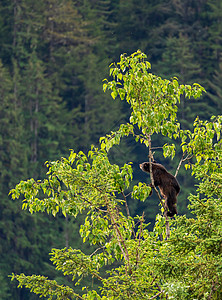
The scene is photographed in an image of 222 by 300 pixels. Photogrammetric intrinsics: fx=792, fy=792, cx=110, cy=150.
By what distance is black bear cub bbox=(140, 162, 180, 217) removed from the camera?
26.4ft

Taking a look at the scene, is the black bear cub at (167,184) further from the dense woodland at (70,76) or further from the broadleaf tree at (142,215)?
the dense woodland at (70,76)

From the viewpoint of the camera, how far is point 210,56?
51.3 metres

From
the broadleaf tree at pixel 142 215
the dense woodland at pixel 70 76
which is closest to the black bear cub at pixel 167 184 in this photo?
the broadleaf tree at pixel 142 215

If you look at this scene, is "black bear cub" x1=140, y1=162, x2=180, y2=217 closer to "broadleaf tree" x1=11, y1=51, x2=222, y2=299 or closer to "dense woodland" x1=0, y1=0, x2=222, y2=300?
"broadleaf tree" x1=11, y1=51, x2=222, y2=299

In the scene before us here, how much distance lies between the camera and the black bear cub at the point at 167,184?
26.4 ft

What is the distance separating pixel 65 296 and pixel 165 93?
2381mm

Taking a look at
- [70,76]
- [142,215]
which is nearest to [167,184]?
[142,215]

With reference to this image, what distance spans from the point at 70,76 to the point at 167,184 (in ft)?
139

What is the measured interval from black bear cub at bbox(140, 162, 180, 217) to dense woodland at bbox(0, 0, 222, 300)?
1179 inches

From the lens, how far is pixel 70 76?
50.1 meters

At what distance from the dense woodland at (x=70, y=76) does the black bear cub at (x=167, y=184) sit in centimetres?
2995

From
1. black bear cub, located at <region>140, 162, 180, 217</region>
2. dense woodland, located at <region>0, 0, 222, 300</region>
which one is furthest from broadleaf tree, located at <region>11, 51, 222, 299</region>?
dense woodland, located at <region>0, 0, 222, 300</region>

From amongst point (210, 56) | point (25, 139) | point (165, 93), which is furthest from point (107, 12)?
point (165, 93)

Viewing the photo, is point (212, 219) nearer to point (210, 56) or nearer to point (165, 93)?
point (165, 93)
